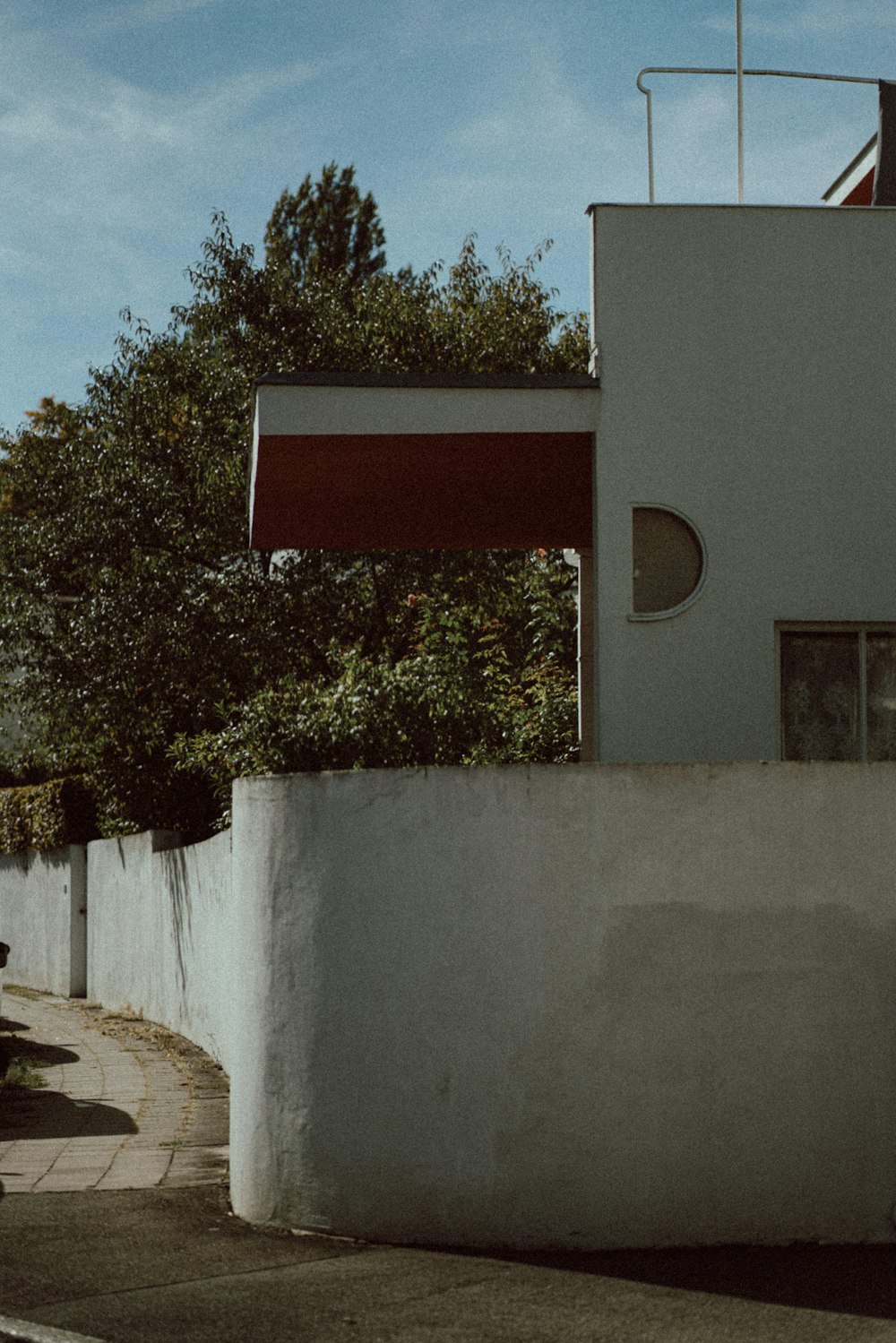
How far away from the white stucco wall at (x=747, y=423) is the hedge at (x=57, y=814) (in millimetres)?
13220

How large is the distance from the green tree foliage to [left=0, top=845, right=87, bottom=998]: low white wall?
3.72 ft

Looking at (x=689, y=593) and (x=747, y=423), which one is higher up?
(x=747, y=423)

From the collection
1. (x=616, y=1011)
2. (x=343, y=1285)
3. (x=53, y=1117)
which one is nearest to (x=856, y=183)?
(x=616, y=1011)

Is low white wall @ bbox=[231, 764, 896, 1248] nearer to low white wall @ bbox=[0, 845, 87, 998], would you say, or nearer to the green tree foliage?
the green tree foliage

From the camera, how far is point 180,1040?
14750 mm

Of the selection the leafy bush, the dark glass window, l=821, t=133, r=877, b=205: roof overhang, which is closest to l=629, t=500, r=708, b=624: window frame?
the dark glass window

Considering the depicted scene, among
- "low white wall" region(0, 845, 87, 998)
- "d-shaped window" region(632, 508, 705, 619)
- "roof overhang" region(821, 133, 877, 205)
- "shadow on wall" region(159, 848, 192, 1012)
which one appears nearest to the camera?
"d-shaped window" region(632, 508, 705, 619)

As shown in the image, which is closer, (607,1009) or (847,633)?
(607,1009)

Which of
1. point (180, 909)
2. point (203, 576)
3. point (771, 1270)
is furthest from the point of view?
point (203, 576)

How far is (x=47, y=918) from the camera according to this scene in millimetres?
21750

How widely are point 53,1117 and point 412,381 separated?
5.25 m

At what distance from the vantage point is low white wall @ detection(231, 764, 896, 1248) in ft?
22.6

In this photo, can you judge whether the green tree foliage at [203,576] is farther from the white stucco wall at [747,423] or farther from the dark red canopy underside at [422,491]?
the white stucco wall at [747,423]

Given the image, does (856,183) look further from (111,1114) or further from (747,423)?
(111,1114)
